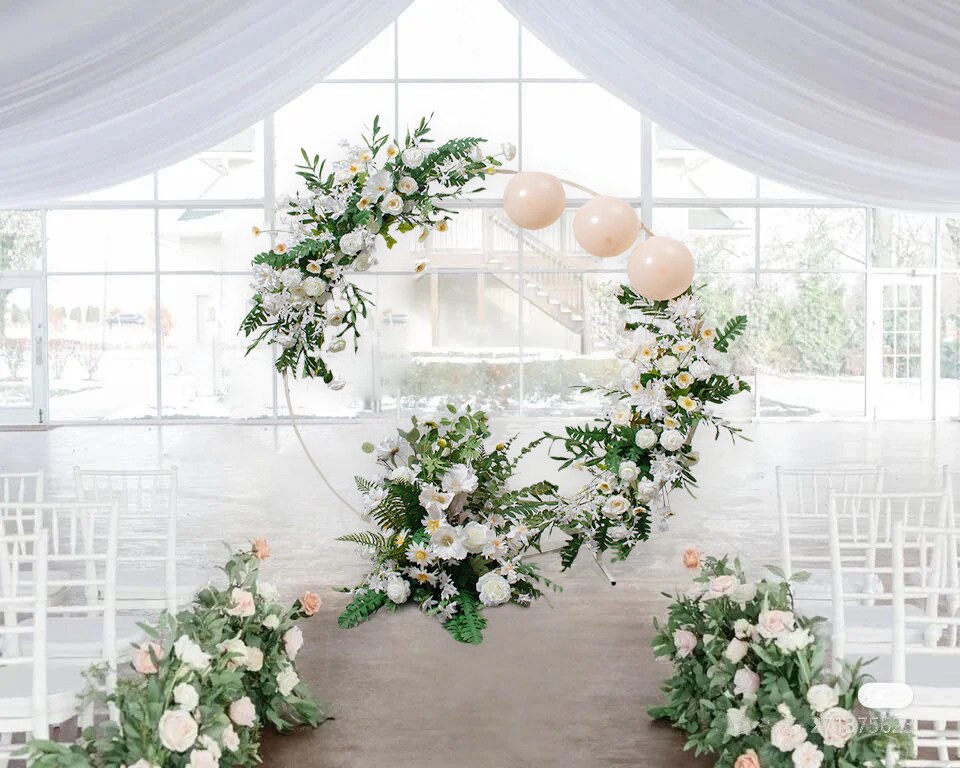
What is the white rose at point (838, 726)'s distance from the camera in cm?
268

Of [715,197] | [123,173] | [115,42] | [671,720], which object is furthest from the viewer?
[715,197]

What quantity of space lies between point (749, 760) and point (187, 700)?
1381 mm

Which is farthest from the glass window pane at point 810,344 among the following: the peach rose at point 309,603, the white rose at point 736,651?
the white rose at point 736,651

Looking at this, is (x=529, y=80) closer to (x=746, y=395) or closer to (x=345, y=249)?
(x=746, y=395)

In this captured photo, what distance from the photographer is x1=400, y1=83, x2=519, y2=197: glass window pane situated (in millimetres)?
13836

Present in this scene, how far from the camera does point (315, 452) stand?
11242 millimetres

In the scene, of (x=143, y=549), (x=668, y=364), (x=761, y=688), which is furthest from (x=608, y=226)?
(x=143, y=549)

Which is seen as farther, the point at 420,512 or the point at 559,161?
the point at 559,161

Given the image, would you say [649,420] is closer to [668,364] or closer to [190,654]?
[668,364]

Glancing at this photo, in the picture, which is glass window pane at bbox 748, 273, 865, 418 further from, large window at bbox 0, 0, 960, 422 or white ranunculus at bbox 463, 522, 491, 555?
white ranunculus at bbox 463, 522, 491, 555

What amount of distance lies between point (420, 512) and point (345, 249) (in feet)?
4.25

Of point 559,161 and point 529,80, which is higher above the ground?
point 529,80

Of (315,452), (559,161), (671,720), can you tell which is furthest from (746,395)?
(671,720)

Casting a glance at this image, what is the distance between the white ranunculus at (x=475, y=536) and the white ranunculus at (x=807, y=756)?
2476 millimetres
